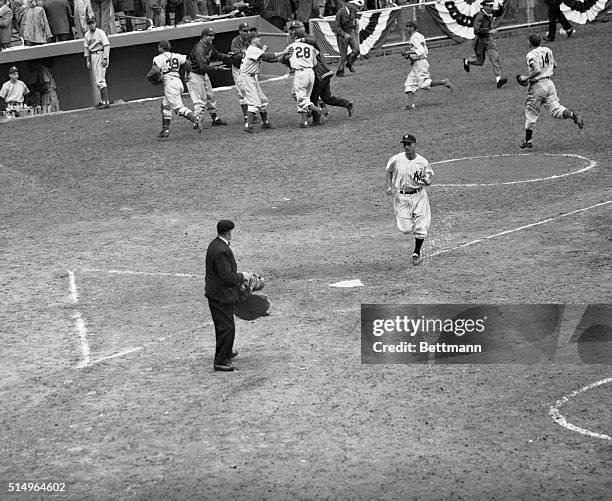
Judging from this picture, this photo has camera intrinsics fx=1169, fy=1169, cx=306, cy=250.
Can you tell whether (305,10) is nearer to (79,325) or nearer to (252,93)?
(252,93)

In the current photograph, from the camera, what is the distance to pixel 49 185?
997 inches

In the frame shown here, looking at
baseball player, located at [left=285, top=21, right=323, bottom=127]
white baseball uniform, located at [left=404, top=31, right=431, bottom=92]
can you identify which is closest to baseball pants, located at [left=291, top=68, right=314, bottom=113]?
baseball player, located at [left=285, top=21, right=323, bottom=127]

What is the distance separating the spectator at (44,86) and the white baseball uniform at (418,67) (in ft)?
38.2

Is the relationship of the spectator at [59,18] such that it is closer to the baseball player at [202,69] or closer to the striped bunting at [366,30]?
the baseball player at [202,69]

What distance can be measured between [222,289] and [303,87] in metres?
15.2

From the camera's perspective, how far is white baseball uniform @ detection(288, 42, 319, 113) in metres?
27.8

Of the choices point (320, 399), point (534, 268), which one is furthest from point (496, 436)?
point (534, 268)

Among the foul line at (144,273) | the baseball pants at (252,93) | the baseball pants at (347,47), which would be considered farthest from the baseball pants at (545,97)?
the baseball pants at (347,47)

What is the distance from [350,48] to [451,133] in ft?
28.9

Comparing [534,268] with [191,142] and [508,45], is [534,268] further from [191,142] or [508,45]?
[508,45]

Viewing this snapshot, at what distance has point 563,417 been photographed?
11.7m

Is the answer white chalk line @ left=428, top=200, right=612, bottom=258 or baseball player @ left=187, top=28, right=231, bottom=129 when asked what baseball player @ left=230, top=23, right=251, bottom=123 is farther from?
white chalk line @ left=428, top=200, right=612, bottom=258

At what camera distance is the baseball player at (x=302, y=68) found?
91.2 ft

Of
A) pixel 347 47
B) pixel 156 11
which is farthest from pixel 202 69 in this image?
pixel 156 11
